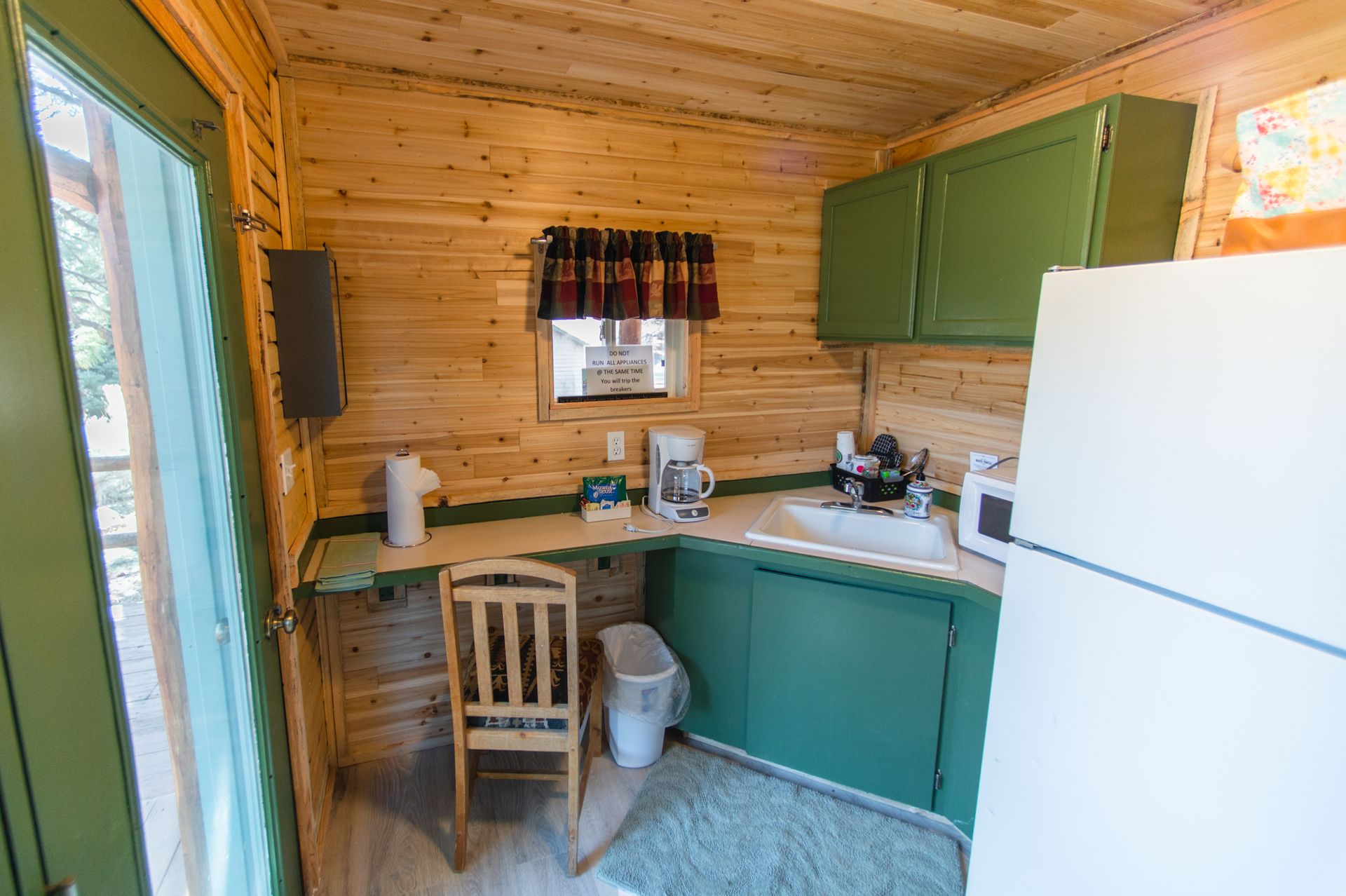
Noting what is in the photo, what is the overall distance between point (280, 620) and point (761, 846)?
161 cm

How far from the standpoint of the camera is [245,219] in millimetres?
1465

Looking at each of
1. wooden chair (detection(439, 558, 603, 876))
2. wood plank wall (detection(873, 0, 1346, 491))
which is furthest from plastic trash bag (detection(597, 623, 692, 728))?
wood plank wall (detection(873, 0, 1346, 491))

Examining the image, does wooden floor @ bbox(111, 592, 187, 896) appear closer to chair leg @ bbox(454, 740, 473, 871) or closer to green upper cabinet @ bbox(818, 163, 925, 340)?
chair leg @ bbox(454, 740, 473, 871)

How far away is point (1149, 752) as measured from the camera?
124 centimetres

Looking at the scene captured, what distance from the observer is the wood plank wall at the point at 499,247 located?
2.15 meters

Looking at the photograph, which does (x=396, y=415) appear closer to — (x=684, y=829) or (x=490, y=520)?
(x=490, y=520)

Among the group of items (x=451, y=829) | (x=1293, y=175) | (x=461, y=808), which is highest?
(x=1293, y=175)

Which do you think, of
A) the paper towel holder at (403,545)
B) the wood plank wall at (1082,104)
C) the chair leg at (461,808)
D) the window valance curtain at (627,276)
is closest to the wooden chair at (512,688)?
the chair leg at (461,808)

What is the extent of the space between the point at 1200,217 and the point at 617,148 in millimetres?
1860

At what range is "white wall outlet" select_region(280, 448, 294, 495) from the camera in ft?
5.39

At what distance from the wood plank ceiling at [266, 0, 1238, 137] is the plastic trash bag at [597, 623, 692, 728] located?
2008 millimetres

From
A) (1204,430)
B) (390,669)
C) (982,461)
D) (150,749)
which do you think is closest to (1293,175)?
(1204,430)

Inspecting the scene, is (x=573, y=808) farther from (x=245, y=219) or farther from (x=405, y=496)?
(x=245, y=219)

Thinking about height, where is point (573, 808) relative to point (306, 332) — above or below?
below
